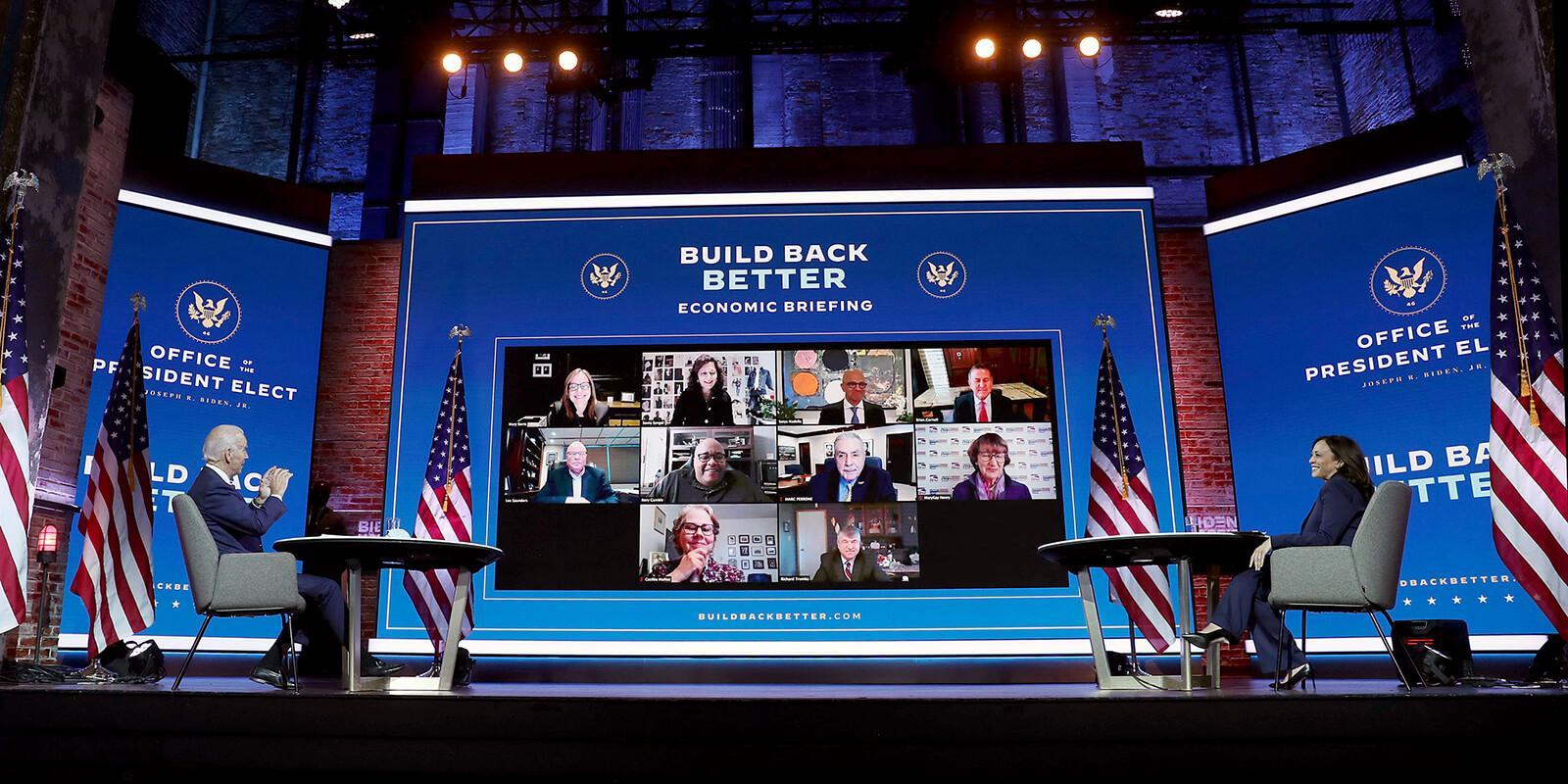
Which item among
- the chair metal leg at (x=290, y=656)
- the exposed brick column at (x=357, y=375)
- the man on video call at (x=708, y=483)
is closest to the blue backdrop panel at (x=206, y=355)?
the exposed brick column at (x=357, y=375)

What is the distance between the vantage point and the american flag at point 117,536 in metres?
6.07

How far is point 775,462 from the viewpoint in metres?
7.95

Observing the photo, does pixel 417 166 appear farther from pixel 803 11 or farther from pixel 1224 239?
pixel 1224 239

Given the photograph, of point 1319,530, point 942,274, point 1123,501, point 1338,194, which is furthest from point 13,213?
point 1338,194

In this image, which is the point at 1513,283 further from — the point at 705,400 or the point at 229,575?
the point at 229,575

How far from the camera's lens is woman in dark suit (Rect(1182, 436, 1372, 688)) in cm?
516

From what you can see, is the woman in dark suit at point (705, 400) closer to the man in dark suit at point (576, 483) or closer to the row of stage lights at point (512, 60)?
the man in dark suit at point (576, 483)

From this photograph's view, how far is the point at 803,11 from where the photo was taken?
10.6 m

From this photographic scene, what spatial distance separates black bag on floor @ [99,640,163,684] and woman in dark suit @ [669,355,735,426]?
11.6 ft

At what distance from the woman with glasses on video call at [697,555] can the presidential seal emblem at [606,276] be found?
179 cm

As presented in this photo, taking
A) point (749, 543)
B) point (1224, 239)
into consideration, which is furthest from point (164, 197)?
point (1224, 239)

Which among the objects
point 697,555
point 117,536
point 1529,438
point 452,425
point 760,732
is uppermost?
point 452,425

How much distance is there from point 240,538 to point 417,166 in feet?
13.1

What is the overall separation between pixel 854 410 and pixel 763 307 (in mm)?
1050
